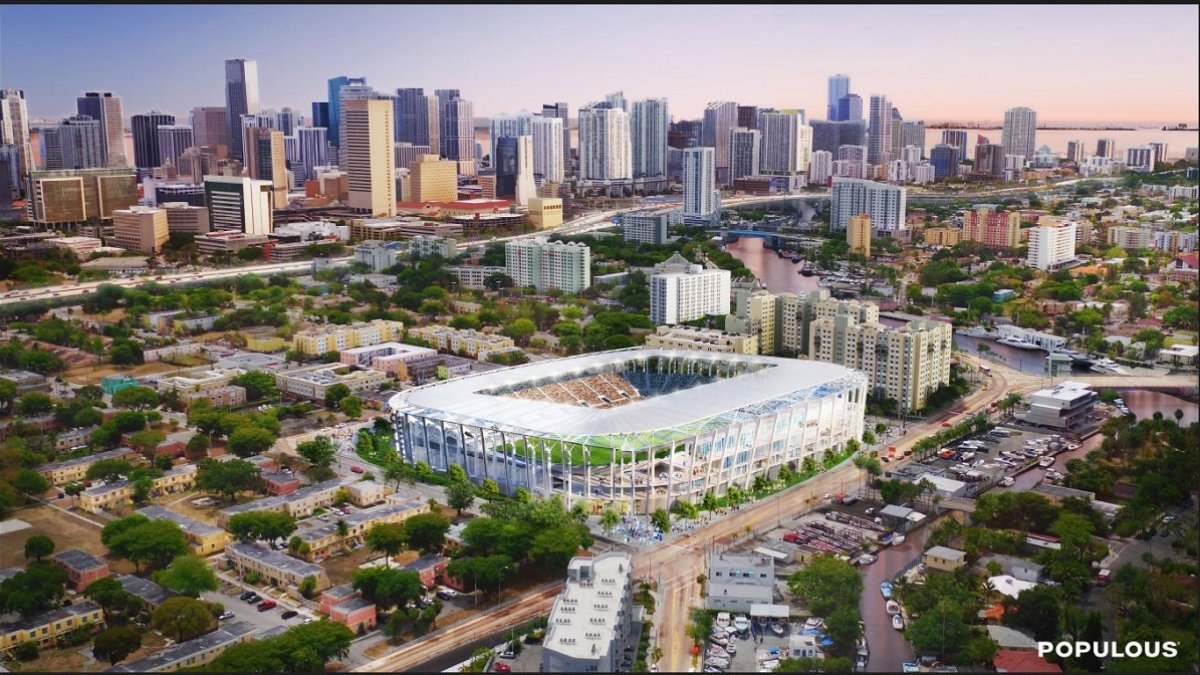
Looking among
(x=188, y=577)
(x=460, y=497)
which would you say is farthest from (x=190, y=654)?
A: (x=460, y=497)

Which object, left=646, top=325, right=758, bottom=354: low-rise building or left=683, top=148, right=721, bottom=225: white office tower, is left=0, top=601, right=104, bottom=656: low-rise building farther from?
left=683, top=148, right=721, bottom=225: white office tower

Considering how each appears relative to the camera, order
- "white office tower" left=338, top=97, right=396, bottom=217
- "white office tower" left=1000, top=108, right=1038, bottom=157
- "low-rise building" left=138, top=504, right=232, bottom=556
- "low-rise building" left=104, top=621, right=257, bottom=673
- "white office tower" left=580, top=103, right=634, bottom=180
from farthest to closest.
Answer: "white office tower" left=580, top=103, right=634, bottom=180, "white office tower" left=338, top=97, right=396, bottom=217, "white office tower" left=1000, top=108, right=1038, bottom=157, "low-rise building" left=138, top=504, right=232, bottom=556, "low-rise building" left=104, top=621, right=257, bottom=673

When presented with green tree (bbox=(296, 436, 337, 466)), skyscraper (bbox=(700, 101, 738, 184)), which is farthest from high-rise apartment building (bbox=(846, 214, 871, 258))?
green tree (bbox=(296, 436, 337, 466))

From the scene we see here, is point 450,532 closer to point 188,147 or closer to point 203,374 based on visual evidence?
point 203,374

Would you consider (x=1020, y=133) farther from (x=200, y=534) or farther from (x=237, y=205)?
(x=200, y=534)

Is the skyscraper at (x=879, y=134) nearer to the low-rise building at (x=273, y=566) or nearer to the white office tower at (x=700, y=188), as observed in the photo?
the white office tower at (x=700, y=188)
